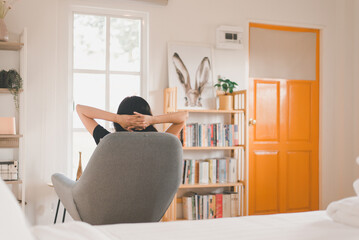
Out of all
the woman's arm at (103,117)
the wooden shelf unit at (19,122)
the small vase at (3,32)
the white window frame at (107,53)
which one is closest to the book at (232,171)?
the white window frame at (107,53)

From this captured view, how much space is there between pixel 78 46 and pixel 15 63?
63 centimetres

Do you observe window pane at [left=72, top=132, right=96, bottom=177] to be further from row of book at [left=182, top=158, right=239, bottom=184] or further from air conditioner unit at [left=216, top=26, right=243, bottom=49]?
air conditioner unit at [left=216, top=26, right=243, bottom=49]

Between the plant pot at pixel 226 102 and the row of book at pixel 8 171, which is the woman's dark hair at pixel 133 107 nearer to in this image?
the row of book at pixel 8 171

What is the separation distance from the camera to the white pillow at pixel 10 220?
15.8 inches

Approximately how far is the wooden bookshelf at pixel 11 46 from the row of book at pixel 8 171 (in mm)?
991

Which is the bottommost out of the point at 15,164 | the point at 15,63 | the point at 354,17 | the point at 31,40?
the point at 15,164

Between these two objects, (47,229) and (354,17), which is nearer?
(47,229)

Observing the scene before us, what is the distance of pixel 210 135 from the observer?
3908mm

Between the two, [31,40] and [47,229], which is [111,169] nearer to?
[47,229]

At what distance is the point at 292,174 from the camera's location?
4.62m

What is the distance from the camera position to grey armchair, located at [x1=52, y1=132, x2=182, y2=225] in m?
2.08

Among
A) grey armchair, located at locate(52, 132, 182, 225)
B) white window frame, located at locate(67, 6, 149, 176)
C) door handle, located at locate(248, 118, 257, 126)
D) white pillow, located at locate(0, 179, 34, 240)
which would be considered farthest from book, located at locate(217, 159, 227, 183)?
white pillow, located at locate(0, 179, 34, 240)

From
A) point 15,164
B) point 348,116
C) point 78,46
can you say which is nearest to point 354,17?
Result: point 348,116

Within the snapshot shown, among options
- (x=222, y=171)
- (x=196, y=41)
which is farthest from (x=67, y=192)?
(x=196, y=41)
